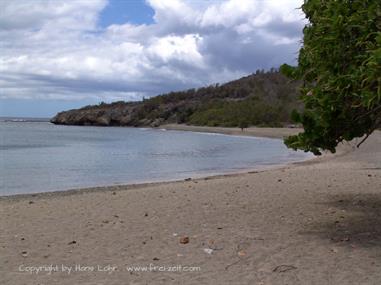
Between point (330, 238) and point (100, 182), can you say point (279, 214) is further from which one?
point (100, 182)

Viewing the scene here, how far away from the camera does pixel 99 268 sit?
21.6ft

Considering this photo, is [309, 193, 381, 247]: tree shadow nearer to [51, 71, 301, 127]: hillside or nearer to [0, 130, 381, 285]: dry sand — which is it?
[0, 130, 381, 285]: dry sand

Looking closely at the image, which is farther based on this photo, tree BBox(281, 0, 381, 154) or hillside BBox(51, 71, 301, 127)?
hillside BBox(51, 71, 301, 127)

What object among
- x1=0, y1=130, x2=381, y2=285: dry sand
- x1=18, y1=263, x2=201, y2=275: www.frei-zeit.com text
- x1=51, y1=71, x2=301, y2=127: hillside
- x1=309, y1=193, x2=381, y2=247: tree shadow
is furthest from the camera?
x1=51, y1=71, x2=301, y2=127: hillside

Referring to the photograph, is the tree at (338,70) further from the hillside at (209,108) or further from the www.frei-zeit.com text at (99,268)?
the hillside at (209,108)

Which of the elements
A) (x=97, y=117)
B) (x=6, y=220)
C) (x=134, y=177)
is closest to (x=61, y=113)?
(x=97, y=117)

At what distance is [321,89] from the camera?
6707 mm

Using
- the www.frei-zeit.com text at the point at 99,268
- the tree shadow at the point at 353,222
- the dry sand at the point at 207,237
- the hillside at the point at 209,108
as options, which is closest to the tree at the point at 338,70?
the tree shadow at the point at 353,222

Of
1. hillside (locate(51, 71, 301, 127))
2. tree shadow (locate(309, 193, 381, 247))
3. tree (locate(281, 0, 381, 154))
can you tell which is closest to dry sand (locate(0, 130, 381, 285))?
tree shadow (locate(309, 193, 381, 247))

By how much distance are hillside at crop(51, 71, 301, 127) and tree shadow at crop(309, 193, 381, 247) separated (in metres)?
86.1

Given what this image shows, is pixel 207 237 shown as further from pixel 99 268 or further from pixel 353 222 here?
pixel 353 222

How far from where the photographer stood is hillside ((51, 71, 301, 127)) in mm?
104650

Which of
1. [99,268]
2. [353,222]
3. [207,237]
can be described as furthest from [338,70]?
[99,268]

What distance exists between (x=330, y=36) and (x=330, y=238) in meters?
3.13
